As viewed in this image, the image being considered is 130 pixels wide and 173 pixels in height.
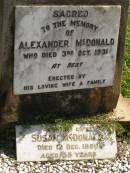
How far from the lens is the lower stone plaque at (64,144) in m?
4.36

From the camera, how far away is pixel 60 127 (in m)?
4.50

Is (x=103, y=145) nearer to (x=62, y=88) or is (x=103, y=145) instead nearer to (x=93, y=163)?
(x=93, y=163)

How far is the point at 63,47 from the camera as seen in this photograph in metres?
4.27

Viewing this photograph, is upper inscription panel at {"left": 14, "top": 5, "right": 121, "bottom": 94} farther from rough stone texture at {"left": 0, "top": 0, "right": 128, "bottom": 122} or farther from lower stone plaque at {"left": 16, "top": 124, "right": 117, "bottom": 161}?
lower stone plaque at {"left": 16, "top": 124, "right": 117, "bottom": 161}

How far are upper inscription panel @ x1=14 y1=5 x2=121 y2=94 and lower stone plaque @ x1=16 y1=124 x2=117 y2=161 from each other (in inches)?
15.0

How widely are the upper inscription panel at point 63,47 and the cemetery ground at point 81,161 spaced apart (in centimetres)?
36

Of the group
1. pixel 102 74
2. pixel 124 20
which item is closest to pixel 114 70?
pixel 102 74

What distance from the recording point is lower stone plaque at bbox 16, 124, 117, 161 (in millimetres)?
4359

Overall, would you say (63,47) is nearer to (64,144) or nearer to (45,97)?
(45,97)

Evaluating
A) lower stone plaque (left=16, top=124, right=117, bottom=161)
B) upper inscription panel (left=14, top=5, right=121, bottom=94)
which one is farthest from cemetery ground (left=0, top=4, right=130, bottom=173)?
upper inscription panel (left=14, top=5, right=121, bottom=94)

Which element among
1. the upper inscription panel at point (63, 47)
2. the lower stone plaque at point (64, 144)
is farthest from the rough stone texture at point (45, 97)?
the lower stone plaque at point (64, 144)

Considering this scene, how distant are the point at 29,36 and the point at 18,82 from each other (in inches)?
16.8

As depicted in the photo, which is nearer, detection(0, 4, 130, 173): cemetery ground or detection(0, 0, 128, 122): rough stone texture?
detection(0, 0, 128, 122): rough stone texture

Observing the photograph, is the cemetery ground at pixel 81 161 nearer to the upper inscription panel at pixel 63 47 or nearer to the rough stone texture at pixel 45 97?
the rough stone texture at pixel 45 97
